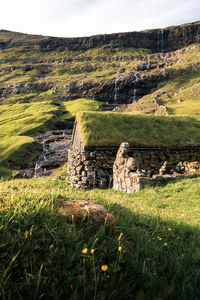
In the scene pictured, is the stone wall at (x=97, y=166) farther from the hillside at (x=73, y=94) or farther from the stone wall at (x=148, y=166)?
the hillside at (x=73, y=94)

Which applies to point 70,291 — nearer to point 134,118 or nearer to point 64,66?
point 134,118

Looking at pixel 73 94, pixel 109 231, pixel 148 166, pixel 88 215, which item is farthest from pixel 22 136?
pixel 73 94

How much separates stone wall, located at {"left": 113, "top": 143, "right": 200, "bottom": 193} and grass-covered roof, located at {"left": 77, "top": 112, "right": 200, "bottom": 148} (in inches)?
25.8

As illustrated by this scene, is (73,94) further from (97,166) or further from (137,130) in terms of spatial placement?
(97,166)

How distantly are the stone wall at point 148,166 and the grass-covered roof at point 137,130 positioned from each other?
654 mm

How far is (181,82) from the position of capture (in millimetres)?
109500

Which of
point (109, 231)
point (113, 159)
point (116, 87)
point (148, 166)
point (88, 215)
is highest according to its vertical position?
point (116, 87)

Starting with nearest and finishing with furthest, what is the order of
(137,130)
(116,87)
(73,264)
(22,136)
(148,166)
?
1. (73,264)
2. (148,166)
3. (137,130)
4. (22,136)
5. (116,87)

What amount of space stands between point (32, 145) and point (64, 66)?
173095mm

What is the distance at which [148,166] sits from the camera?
14.6 m

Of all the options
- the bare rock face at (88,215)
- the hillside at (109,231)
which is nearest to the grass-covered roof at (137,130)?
the hillside at (109,231)

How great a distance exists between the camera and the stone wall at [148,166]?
11000 mm

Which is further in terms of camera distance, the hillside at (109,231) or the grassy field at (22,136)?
the grassy field at (22,136)

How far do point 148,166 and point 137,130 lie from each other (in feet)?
11.3
